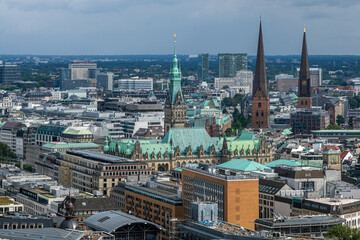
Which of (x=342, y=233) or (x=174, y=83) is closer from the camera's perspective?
(x=342, y=233)

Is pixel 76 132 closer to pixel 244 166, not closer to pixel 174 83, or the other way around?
pixel 174 83

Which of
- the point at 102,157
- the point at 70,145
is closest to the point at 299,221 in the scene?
the point at 102,157

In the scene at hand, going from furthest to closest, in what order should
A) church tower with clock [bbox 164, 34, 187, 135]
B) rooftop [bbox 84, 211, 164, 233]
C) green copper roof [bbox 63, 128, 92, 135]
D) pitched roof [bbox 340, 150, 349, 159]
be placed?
green copper roof [bbox 63, 128, 92, 135], church tower with clock [bbox 164, 34, 187, 135], pitched roof [bbox 340, 150, 349, 159], rooftop [bbox 84, 211, 164, 233]

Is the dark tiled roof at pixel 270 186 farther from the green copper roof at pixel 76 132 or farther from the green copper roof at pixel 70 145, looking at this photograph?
the green copper roof at pixel 76 132

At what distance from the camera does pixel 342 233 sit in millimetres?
82625

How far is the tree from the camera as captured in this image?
8194 centimetres

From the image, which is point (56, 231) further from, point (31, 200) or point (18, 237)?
point (31, 200)

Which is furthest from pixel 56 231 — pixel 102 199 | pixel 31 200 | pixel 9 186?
pixel 9 186

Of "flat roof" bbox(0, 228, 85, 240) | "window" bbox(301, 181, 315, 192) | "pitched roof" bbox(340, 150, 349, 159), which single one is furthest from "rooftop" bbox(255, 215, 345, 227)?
"pitched roof" bbox(340, 150, 349, 159)

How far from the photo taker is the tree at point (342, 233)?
81938 millimetres

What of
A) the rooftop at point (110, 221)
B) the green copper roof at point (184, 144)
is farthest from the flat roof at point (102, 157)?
the rooftop at point (110, 221)

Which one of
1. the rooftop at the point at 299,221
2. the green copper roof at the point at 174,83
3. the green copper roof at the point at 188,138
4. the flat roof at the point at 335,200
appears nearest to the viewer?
the rooftop at the point at 299,221

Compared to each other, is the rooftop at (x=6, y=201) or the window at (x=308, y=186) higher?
the window at (x=308, y=186)

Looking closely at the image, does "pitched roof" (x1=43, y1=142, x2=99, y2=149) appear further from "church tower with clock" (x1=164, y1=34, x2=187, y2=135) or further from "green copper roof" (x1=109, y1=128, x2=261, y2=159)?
"church tower with clock" (x1=164, y1=34, x2=187, y2=135)
